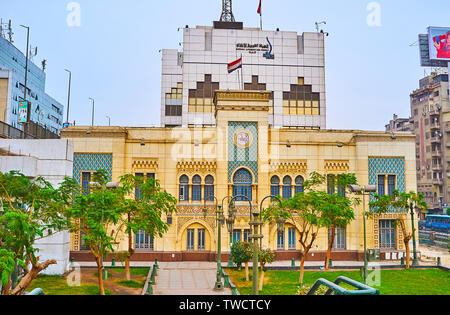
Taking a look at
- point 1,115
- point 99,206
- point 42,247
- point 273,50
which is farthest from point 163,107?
point 99,206

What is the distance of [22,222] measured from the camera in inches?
530

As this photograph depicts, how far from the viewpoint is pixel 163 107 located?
6744 cm

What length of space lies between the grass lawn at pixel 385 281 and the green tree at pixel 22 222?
11.5 meters

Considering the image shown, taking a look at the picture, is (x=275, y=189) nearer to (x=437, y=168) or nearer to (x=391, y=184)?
(x=391, y=184)

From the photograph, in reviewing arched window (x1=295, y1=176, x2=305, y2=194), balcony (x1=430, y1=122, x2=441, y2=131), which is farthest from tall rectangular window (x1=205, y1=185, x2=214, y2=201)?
balcony (x1=430, y1=122, x2=441, y2=131)

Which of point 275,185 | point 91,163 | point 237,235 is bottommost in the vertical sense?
point 237,235

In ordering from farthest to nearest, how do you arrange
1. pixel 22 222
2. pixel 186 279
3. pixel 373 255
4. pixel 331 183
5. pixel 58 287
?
pixel 373 255, pixel 331 183, pixel 186 279, pixel 58 287, pixel 22 222

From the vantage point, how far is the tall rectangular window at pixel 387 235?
38.1 m

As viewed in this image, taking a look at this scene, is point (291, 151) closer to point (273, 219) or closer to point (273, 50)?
point (273, 219)

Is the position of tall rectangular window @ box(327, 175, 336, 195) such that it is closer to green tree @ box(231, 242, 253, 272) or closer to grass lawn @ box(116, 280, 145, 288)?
green tree @ box(231, 242, 253, 272)

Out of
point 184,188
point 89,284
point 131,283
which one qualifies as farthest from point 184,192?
point 89,284

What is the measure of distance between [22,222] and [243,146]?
26.3 metres

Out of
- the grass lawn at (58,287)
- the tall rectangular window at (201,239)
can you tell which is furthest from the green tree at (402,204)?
the grass lawn at (58,287)
